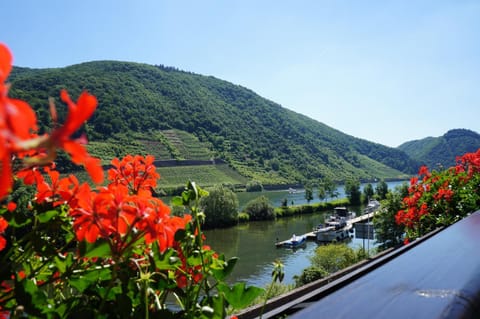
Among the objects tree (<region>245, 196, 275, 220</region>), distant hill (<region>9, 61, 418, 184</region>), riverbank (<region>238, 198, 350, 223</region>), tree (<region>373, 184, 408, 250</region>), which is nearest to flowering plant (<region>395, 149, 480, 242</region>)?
tree (<region>373, 184, 408, 250</region>)

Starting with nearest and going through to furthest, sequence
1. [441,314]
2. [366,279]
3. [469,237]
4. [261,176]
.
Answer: [441,314]
[366,279]
[469,237]
[261,176]

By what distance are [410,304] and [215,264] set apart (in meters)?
0.34

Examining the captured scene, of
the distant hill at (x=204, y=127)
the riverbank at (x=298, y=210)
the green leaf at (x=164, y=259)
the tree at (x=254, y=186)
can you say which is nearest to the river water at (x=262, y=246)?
the riverbank at (x=298, y=210)

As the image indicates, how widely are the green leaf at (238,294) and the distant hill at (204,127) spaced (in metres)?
76.6

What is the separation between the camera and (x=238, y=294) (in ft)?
2.20

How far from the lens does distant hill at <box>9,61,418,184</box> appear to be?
93.0 m

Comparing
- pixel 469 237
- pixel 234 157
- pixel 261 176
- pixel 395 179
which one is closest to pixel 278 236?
pixel 469 237

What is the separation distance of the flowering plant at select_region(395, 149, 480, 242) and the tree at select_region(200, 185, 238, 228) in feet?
114

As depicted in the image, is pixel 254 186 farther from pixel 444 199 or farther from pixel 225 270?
pixel 225 270

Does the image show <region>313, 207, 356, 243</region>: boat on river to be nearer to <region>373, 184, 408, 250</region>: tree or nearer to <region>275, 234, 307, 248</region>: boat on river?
<region>275, 234, 307, 248</region>: boat on river

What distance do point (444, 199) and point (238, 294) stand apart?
167 inches

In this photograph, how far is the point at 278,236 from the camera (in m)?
39.0

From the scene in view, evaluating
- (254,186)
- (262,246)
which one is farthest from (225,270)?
(254,186)

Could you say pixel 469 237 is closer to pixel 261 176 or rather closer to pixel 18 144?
pixel 18 144
